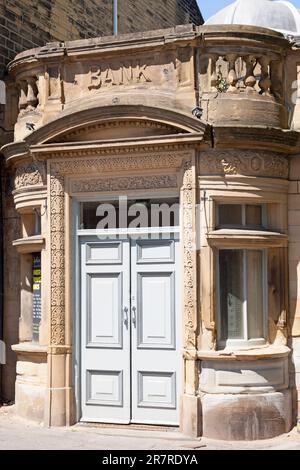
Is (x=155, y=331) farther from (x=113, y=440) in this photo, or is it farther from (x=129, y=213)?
(x=129, y=213)

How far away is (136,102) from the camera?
8617mm

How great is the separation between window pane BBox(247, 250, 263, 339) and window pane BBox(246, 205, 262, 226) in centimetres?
37

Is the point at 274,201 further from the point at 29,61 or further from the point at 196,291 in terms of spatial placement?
the point at 29,61

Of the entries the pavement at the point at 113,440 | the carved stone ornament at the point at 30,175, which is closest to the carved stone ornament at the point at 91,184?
the carved stone ornament at the point at 30,175

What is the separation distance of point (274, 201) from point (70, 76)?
3.14 metres

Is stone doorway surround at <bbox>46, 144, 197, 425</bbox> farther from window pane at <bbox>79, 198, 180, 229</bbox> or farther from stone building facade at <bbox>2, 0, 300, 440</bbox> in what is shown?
window pane at <bbox>79, 198, 180, 229</bbox>

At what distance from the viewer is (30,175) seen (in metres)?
9.39

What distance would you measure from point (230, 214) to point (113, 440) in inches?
121

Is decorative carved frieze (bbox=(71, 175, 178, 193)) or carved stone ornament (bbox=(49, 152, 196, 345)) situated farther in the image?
decorative carved frieze (bbox=(71, 175, 178, 193))

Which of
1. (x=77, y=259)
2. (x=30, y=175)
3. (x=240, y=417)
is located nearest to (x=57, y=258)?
(x=77, y=259)

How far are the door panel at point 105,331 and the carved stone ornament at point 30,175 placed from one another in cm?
107

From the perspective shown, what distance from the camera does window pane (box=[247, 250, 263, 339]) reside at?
340 inches

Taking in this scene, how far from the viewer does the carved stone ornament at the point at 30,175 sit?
923 centimetres

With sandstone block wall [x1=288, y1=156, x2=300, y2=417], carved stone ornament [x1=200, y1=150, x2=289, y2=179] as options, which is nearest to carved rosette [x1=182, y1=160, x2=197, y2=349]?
carved stone ornament [x1=200, y1=150, x2=289, y2=179]
